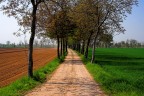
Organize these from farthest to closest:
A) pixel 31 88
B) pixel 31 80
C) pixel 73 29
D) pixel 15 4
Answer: pixel 73 29 → pixel 15 4 → pixel 31 80 → pixel 31 88

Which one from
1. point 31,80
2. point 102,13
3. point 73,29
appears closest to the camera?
point 31,80

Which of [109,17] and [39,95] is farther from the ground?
[109,17]

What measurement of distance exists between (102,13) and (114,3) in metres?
2.73

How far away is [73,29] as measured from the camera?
192 feet

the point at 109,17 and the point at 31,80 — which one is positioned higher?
the point at 109,17

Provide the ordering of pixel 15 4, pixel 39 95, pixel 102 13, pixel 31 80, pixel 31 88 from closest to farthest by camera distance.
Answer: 1. pixel 39 95
2. pixel 31 88
3. pixel 31 80
4. pixel 15 4
5. pixel 102 13

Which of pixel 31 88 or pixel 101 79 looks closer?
pixel 31 88

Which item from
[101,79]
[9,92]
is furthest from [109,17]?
[9,92]

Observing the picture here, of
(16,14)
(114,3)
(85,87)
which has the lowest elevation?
(85,87)

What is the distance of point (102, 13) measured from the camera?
3862 centimetres

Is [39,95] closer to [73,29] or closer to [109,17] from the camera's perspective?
[109,17]

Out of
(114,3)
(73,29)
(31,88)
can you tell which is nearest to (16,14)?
(31,88)

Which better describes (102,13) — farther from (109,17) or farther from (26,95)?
(26,95)

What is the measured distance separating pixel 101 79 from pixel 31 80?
181 inches
